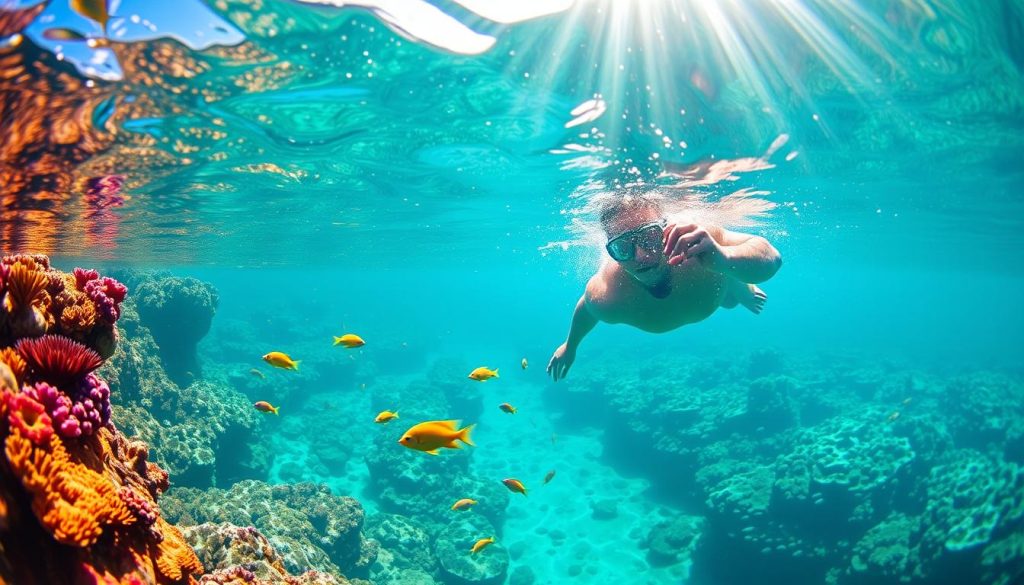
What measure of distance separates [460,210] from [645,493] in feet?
47.3

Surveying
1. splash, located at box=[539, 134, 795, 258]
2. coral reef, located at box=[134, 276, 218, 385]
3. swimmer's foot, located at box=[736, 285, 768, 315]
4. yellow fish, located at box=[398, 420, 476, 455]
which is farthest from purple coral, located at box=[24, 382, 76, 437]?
coral reef, located at box=[134, 276, 218, 385]

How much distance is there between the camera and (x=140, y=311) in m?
18.0

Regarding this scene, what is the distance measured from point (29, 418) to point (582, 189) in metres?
15.6

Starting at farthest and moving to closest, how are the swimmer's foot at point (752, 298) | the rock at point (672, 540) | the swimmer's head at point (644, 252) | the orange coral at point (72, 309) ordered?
1. the rock at point (672, 540)
2. the swimmer's foot at point (752, 298)
3. the swimmer's head at point (644, 252)
4. the orange coral at point (72, 309)

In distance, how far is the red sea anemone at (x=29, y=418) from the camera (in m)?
2.08

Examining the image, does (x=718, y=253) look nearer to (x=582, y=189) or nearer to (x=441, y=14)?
(x=441, y=14)

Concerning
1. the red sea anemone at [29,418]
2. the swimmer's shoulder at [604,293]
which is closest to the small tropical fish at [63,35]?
the red sea anemone at [29,418]

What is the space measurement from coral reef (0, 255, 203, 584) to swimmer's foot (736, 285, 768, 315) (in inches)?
279

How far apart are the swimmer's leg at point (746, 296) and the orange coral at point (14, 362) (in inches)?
277

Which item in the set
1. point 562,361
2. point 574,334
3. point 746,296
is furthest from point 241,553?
point 746,296

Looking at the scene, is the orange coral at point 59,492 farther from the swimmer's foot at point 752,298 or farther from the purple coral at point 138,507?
the swimmer's foot at point 752,298

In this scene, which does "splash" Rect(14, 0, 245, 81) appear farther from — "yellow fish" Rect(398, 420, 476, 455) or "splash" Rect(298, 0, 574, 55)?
"yellow fish" Rect(398, 420, 476, 455)

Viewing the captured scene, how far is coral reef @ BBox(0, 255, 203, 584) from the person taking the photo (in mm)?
2012

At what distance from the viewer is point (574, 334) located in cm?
670
